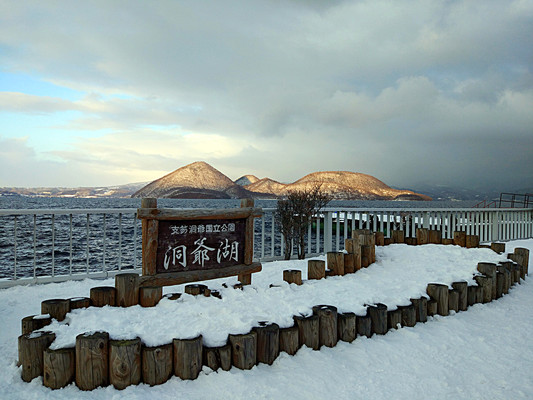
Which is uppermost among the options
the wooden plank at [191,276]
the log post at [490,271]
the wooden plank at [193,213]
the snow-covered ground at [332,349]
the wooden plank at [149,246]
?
the wooden plank at [193,213]

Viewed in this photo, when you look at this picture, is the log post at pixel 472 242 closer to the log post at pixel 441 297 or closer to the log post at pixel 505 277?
the log post at pixel 505 277

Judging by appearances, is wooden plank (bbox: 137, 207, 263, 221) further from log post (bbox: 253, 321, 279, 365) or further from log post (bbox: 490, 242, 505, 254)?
log post (bbox: 490, 242, 505, 254)

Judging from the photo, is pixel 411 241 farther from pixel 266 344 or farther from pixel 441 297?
pixel 266 344

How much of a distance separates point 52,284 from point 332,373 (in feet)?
13.5

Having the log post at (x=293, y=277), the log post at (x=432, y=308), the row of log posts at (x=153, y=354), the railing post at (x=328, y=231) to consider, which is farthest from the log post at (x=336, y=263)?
the railing post at (x=328, y=231)

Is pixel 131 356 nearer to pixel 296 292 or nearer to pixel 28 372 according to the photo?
pixel 28 372

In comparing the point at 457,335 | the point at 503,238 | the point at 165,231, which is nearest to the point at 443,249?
the point at 457,335

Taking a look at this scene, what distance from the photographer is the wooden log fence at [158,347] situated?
2.27 metres

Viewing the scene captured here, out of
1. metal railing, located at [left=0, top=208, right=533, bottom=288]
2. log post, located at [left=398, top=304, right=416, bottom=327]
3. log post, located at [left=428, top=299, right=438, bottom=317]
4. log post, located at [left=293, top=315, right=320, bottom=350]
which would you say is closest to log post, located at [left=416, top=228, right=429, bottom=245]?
metal railing, located at [left=0, top=208, right=533, bottom=288]

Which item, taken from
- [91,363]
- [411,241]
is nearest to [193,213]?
[91,363]

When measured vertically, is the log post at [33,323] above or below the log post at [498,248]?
below

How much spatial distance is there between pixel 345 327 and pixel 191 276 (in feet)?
5.06

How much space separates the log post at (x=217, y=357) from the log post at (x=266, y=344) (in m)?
0.26

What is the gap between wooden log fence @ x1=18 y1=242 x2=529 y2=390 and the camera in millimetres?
2270
